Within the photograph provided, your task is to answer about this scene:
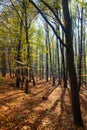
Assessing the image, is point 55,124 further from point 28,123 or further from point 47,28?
point 47,28

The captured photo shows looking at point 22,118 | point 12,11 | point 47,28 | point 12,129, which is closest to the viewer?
point 12,129

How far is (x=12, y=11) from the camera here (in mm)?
17203

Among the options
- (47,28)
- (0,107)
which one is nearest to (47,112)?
(0,107)

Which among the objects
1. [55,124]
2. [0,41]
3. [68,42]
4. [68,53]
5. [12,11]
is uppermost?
[12,11]

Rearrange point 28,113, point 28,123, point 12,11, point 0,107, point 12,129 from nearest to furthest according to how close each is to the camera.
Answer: point 12,129
point 28,123
point 28,113
point 0,107
point 12,11

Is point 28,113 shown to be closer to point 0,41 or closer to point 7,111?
point 7,111

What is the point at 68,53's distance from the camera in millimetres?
7297

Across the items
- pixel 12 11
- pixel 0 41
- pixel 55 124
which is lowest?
pixel 55 124

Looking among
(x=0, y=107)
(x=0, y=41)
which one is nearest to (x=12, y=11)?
(x=0, y=41)

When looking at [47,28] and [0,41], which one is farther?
[47,28]

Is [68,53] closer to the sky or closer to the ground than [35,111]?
closer to the sky

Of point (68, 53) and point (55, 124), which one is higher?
point (68, 53)

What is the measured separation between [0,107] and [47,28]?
875 inches

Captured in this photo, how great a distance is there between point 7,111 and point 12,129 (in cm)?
207
